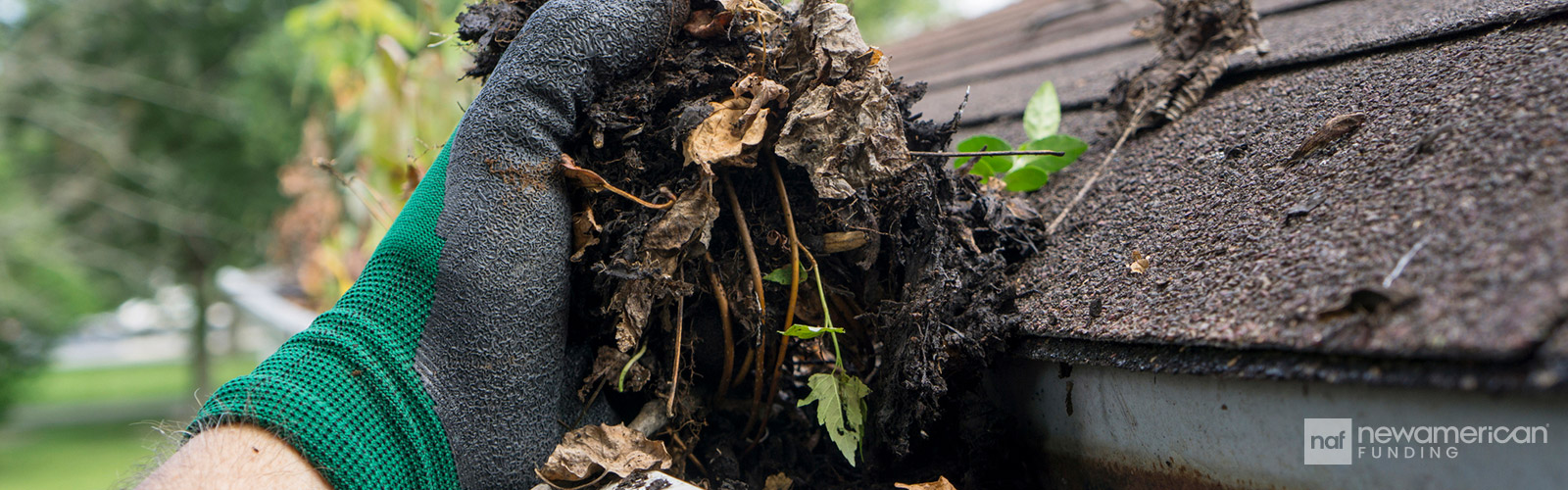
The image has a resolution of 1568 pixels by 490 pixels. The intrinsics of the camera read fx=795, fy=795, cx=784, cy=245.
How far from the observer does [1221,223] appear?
863mm

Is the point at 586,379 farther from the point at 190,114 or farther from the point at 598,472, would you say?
the point at 190,114

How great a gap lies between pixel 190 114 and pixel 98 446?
14.6 ft


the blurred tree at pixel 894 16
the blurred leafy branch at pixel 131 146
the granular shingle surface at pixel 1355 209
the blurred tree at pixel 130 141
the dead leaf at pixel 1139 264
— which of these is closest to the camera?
the granular shingle surface at pixel 1355 209

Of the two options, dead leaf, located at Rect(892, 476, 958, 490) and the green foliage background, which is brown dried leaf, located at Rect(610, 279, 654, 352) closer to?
dead leaf, located at Rect(892, 476, 958, 490)

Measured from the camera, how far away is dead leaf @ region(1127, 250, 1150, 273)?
87 cm

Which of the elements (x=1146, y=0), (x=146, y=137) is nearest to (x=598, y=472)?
(x=1146, y=0)

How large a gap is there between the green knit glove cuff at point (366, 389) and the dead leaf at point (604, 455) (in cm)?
12

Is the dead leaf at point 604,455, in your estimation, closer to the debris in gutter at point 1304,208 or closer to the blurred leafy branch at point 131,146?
the debris in gutter at point 1304,208

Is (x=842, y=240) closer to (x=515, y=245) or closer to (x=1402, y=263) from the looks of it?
(x=515, y=245)

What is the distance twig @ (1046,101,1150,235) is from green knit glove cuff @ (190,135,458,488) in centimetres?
84

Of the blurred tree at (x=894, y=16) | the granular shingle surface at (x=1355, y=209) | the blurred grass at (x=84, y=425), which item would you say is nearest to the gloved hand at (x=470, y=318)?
the granular shingle surface at (x=1355, y=209)

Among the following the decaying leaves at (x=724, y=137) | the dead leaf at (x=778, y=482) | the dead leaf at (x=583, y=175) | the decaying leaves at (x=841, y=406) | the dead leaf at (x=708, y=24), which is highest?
the dead leaf at (x=708, y=24)

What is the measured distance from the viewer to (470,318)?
917 mm

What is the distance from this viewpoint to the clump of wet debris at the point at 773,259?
0.91 m
